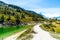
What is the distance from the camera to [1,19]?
522ft

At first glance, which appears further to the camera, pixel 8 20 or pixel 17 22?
pixel 17 22

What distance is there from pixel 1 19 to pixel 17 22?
27.9 metres

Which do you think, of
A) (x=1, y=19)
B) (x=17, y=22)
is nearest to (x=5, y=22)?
(x=1, y=19)

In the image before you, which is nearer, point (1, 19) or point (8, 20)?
point (1, 19)

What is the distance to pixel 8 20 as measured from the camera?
17225cm

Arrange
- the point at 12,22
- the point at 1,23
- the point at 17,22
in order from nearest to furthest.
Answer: the point at 1,23 → the point at 12,22 → the point at 17,22

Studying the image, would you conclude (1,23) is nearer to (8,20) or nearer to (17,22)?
(8,20)

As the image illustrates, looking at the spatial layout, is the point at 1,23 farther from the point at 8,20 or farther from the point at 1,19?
the point at 8,20

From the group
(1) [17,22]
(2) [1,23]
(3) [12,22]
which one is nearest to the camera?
(2) [1,23]

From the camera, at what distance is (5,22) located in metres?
163

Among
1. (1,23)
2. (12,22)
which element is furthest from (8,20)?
(1,23)

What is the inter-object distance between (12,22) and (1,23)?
18.2 metres

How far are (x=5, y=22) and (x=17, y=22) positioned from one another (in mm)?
23310

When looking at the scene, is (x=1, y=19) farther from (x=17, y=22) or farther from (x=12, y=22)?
(x=17, y=22)
